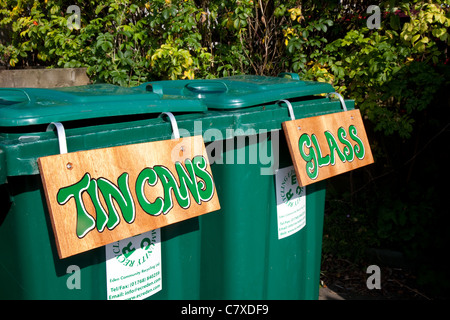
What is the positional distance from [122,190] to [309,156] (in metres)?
0.92

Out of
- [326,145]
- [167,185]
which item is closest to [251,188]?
[326,145]

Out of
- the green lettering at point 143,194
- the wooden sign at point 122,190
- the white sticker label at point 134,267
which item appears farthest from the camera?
the white sticker label at point 134,267

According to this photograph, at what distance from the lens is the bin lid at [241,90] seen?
6.43 feet

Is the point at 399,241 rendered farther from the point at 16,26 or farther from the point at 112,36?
the point at 16,26

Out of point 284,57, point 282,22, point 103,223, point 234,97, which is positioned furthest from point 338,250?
point 103,223

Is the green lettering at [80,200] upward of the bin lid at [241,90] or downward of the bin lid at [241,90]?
downward

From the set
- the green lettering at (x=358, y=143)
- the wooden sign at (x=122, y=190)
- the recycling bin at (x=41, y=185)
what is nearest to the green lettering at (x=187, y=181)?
the wooden sign at (x=122, y=190)

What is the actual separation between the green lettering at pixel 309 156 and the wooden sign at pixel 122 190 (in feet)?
1.64

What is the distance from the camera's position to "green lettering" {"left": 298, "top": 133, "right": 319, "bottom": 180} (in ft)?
6.57

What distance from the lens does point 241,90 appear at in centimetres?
210

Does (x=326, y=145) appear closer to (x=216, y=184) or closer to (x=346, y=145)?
(x=346, y=145)

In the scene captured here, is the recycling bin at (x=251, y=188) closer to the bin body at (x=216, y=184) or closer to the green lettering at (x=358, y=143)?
the bin body at (x=216, y=184)

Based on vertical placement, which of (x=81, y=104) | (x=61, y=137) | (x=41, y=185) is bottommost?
(x=41, y=185)

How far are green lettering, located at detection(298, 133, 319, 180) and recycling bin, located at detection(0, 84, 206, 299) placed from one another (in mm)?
513
